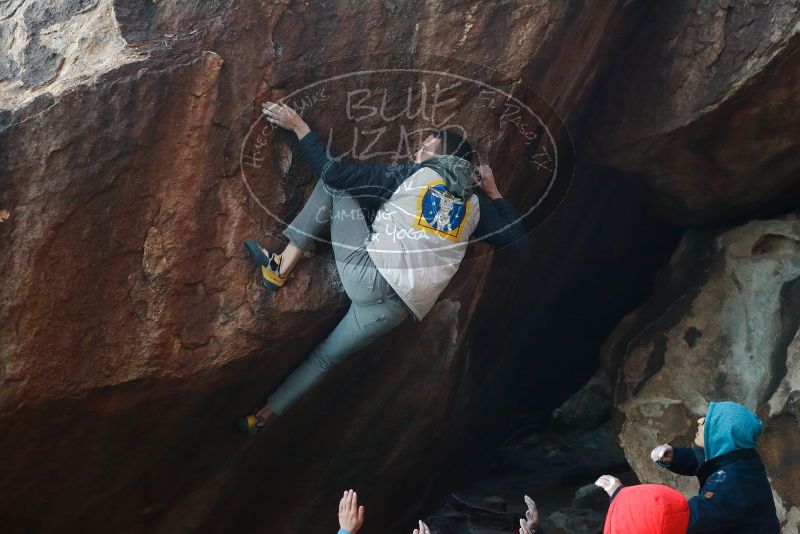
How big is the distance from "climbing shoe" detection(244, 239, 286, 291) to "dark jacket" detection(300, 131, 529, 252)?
46 cm

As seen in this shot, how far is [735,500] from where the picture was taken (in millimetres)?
3730

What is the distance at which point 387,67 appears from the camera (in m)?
4.52

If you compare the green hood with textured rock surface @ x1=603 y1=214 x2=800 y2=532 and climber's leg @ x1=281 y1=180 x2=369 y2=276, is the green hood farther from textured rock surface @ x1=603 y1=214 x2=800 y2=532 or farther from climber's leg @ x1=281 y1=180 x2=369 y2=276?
textured rock surface @ x1=603 y1=214 x2=800 y2=532

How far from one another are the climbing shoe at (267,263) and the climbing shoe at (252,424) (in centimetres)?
82

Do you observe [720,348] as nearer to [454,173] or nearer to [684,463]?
[684,463]

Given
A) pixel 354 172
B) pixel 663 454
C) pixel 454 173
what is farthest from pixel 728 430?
pixel 354 172

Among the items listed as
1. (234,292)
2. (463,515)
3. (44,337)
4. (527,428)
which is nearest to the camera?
(44,337)

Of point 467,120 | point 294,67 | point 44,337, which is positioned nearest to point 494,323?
point 467,120

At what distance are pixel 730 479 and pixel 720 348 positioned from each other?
1.91 metres

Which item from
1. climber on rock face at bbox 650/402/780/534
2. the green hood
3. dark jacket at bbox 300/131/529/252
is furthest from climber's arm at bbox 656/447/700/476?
the green hood

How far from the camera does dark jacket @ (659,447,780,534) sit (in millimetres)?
3691

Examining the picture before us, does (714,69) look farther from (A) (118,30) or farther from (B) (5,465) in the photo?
(B) (5,465)

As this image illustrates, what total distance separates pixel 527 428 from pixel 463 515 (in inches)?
52.2

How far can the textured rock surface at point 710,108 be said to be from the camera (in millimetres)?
4867
